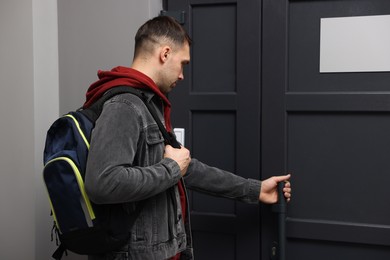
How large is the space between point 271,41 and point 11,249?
1606 mm

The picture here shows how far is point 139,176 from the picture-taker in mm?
1284

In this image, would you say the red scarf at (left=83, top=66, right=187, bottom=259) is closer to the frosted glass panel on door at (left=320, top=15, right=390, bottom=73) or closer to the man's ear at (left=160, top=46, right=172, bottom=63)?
the man's ear at (left=160, top=46, right=172, bottom=63)

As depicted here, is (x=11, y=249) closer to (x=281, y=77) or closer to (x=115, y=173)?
(x=115, y=173)

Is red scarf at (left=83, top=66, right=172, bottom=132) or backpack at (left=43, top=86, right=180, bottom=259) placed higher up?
red scarf at (left=83, top=66, right=172, bottom=132)

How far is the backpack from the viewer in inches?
51.4

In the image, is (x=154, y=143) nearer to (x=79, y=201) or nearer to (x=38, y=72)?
(x=79, y=201)

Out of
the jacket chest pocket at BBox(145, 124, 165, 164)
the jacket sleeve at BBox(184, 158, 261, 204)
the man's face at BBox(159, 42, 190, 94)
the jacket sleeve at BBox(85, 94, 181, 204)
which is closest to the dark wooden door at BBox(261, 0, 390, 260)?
the jacket sleeve at BBox(184, 158, 261, 204)

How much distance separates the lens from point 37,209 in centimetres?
208

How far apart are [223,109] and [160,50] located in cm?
64

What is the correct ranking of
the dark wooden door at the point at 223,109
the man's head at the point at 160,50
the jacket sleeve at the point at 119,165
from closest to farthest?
the jacket sleeve at the point at 119,165, the man's head at the point at 160,50, the dark wooden door at the point at 223,109

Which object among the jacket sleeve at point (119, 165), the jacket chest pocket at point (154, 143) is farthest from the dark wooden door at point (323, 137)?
the jacket sleeve at point (119, 165)

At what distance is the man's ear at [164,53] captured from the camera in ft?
4.83

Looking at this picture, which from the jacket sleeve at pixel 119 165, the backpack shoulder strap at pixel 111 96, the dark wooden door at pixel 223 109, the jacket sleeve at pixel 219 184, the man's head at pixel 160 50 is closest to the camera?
the jacket sleeve at pixel 119 165

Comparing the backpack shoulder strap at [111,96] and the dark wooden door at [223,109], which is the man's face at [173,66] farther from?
the dark wooden door at [223,109]
